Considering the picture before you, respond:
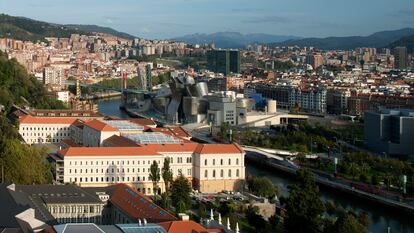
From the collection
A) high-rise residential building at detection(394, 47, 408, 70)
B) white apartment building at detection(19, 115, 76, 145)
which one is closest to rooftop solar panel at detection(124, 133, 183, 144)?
white apartment building at detection(19, 115, 76, 145)

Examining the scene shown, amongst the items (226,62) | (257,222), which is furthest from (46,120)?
(226,62)

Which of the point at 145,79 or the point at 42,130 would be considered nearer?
the point at 42,130

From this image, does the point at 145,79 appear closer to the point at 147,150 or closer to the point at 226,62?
the point at 226,62

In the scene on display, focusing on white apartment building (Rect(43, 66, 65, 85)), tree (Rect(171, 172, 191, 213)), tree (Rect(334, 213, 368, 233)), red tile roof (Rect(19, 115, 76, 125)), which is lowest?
tree (Rect(171, 172, 191, 213))

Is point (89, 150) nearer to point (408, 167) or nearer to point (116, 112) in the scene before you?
point (408, 167)


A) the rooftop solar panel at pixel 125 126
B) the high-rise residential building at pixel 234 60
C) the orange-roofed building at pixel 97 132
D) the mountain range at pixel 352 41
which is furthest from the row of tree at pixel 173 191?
the mountain range at pixel 352 41

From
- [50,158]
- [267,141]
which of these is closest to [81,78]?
[267,141]

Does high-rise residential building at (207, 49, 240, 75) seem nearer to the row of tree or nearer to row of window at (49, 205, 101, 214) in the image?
the row of tree
